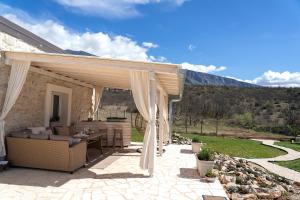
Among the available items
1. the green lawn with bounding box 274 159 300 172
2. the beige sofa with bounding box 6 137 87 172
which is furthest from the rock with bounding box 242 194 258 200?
the green lawn with bounding box 274 159 300 172

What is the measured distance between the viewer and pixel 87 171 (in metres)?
7.20

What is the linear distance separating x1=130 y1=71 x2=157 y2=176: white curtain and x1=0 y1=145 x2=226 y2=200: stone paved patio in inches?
16.1

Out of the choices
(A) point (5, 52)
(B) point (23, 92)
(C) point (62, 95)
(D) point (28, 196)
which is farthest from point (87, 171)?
(C) point (62, 95)

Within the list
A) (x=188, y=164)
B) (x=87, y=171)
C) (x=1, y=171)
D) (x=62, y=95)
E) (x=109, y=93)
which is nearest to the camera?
(x=1, y=171)

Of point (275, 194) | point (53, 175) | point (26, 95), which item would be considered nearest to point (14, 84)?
point (26, 95)

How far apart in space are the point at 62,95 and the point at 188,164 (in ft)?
16.5

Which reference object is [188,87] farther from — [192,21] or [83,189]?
[83,189]

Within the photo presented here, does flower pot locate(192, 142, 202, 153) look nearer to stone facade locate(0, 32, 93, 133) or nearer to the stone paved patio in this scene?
the stone paved patio

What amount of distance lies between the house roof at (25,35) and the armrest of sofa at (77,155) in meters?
3.11

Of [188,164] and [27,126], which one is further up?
[27,126]

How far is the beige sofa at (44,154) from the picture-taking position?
684 centimetres

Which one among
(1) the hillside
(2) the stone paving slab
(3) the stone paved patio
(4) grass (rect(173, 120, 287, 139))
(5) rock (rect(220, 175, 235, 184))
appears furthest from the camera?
(1) the hillside

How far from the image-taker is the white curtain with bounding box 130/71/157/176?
23.0 ft

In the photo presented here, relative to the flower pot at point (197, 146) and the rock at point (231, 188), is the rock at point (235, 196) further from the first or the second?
the flower pot at point (197, 146)
